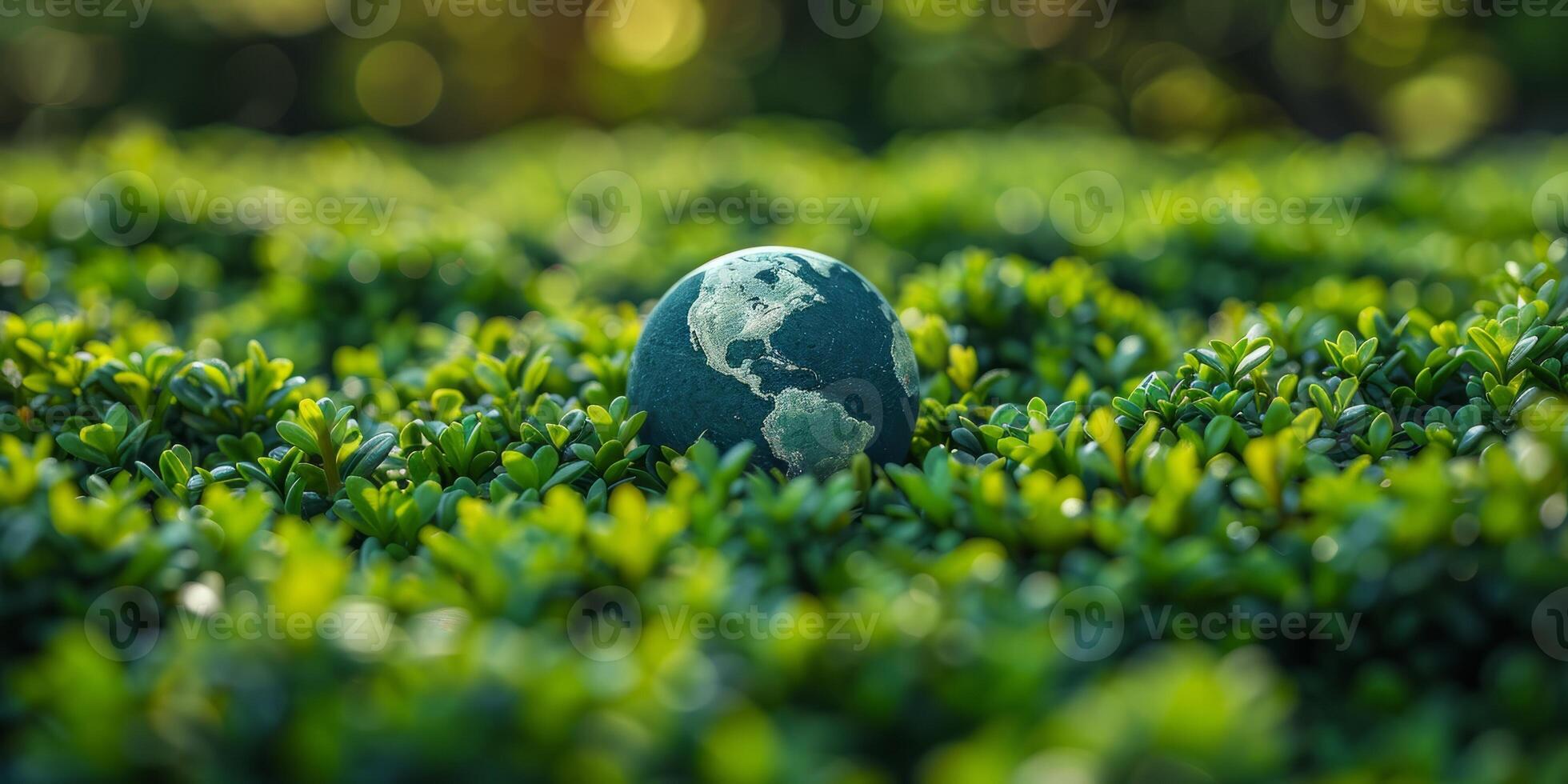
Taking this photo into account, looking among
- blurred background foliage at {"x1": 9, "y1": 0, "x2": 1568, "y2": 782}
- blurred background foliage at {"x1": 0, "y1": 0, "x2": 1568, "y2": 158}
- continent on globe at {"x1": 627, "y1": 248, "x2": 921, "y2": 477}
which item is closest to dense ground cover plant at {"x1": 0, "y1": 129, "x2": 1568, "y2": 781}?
blurred background foliage at {"x1": 9, "y1": 0, "x2": 1568, "y2": 782}

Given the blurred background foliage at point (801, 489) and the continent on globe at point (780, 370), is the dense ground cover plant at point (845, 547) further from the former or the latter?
the continent on globe at point (780, 370)

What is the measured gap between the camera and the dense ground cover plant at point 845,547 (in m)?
2.09

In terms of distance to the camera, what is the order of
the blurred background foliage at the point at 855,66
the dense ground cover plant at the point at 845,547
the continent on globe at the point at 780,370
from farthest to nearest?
1. the blurred background foliage at the point at 855,66
2. the continent on globe at the point at 780,370
3. the dense ground cover plant at the point at 845,547

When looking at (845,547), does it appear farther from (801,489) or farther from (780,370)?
(780,370)

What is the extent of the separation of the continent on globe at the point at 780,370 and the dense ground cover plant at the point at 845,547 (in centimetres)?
19

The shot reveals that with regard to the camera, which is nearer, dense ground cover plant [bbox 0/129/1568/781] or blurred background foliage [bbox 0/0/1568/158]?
dense ground cover plant [bbox 0/129/1568/781]

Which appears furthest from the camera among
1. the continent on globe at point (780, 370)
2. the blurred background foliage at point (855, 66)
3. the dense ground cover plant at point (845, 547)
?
the blurred background foliage at point (855, 66)

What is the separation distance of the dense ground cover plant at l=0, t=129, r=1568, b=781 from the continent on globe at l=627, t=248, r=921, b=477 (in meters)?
0.19

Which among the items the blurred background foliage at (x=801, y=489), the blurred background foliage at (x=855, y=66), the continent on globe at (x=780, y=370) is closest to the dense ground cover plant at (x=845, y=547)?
the blurred background foliage at (x=801, y=489)

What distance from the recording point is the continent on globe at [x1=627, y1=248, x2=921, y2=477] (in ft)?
11.4

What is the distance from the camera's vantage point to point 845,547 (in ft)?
9.91

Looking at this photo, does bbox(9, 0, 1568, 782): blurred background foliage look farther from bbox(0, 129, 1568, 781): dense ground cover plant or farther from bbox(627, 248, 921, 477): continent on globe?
bbox(627, 248, 921, 477): continent on globe

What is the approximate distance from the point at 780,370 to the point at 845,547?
2.28ft

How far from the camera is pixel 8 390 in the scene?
13.6 ft
